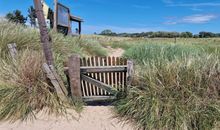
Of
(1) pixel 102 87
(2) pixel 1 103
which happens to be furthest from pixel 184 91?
(2) pixel 1 103

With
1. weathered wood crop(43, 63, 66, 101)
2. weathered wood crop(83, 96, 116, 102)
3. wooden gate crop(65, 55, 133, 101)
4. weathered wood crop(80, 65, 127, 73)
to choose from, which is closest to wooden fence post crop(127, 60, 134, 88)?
wooden gate crop(65, 55, 133, 101)

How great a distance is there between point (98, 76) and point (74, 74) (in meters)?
0.56

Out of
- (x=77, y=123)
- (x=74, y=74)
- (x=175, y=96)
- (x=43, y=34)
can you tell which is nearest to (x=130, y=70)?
(x=175, y=96)

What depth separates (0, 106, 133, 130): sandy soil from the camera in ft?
13.8

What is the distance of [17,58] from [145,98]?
2.86m

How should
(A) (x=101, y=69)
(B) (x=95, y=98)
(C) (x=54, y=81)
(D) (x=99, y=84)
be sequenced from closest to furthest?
(C) (x=54, y=81), (A) (x=101, y=69), (D) (x=99, y=84), (B) (x=95, y=98)

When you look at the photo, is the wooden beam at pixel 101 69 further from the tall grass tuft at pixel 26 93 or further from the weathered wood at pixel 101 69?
the tall grass tuft at pixel 26 93

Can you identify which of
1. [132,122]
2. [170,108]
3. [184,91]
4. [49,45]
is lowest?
[132,122]

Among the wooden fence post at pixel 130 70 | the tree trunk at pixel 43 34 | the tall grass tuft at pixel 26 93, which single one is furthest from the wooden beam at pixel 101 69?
the tall grass tuft at pixel 26 93

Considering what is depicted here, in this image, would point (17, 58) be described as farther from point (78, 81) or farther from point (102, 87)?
point (102, 87)

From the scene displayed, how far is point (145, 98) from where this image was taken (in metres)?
4.17

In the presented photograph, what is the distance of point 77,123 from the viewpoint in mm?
A: 4367

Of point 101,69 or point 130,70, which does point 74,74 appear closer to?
point 101,69

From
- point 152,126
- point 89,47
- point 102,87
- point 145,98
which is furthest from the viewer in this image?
point 89,47
